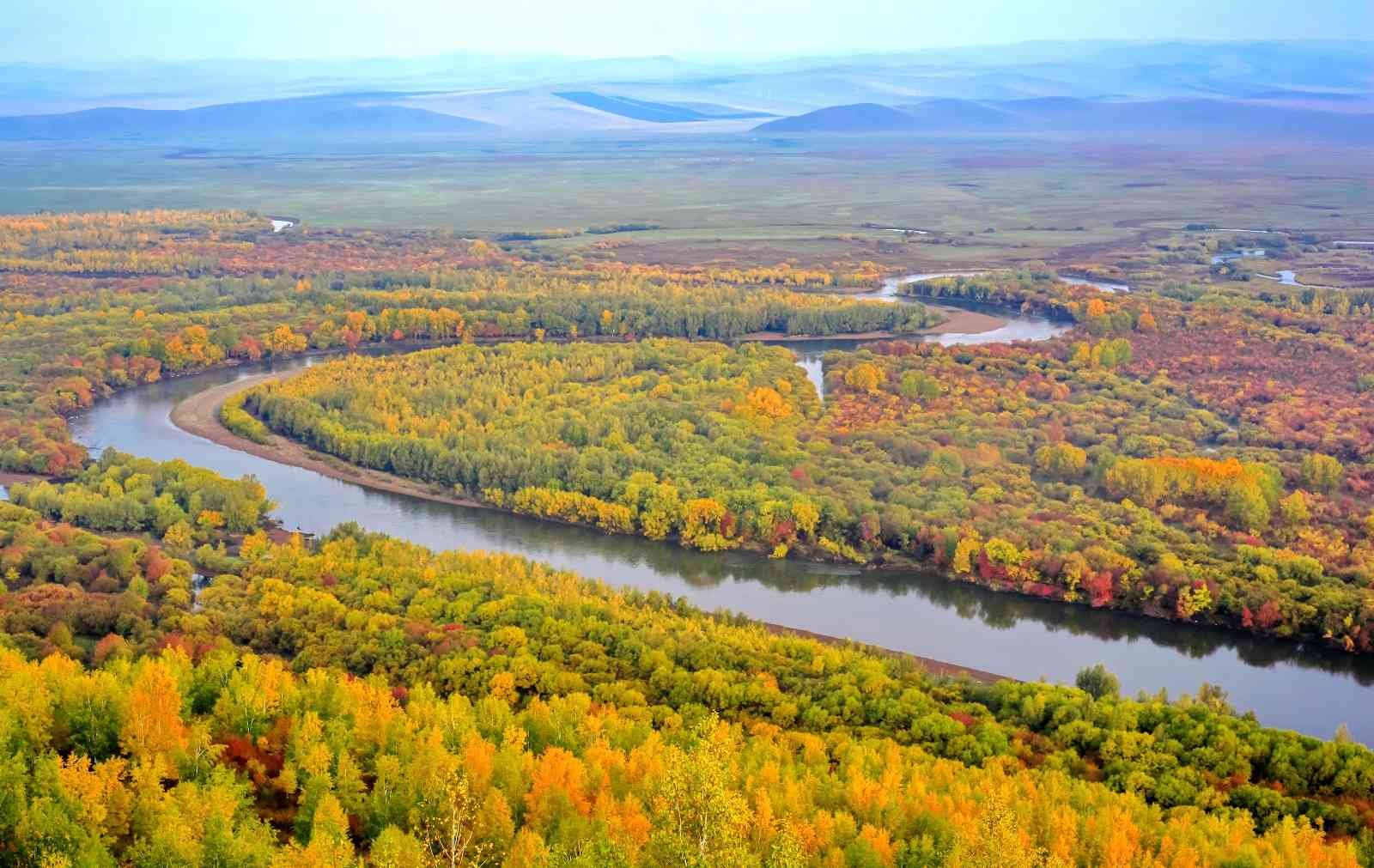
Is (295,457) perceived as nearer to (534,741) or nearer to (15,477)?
(15,477)

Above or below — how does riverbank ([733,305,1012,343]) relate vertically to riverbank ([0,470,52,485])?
above

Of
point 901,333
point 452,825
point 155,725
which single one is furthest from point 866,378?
point 452,825

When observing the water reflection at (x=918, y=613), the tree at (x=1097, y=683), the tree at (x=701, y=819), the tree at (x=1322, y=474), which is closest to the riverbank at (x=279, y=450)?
the water reflection at (x=918, y=613)

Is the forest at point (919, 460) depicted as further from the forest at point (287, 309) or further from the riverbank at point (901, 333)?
the riverbank at point (901, 333)

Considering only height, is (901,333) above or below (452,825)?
below

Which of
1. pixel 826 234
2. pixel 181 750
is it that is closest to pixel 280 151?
pixel 826 234

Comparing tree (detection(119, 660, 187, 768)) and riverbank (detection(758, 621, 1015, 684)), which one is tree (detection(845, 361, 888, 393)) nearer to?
riverbank (detection(758, 621, 1015, 684))

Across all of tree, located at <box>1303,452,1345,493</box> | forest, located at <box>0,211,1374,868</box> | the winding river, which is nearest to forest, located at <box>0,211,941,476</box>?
forest, located at <box>0,211,1374,868</box>
